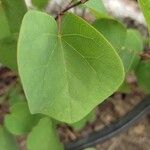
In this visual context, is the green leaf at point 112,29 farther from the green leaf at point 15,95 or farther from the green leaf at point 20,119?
the green leaf at point 15,95

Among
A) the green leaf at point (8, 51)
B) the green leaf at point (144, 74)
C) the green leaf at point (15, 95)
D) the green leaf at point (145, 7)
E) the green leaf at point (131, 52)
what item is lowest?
the green leaf at point (15, 95)

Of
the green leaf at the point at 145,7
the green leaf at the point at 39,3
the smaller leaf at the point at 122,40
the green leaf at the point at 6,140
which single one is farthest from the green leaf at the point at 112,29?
the green leaf at the point at 6,140

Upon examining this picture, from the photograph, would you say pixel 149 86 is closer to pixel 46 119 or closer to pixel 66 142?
pixel 46 119

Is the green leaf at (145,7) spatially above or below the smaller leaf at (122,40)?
above

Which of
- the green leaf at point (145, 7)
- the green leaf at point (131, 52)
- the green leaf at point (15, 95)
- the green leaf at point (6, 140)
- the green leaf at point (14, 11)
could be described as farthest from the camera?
the green leaf at point (15, 95)

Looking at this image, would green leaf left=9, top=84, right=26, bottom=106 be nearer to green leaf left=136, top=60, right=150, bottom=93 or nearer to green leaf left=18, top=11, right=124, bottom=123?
green leaf left=136, top=60, right=150, bottom=93

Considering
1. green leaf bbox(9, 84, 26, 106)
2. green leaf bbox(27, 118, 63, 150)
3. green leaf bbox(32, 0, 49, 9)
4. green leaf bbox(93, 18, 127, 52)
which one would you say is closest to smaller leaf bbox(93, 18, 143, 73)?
green leaf bbox(93, 18, 127, 52)
